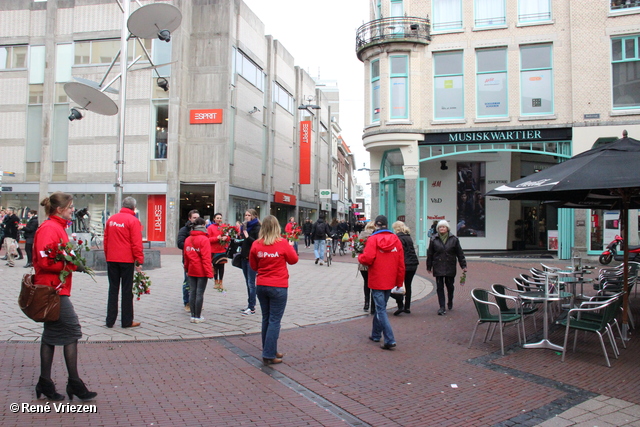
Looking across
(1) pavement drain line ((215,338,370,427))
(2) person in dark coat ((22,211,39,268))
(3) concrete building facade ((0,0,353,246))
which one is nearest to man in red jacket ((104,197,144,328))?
(1) pavement drain line ((215,338,370,427))

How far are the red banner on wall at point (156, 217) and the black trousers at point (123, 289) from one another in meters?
20.9

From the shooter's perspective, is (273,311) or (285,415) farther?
(273,311)

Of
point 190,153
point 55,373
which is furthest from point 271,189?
point 55,373

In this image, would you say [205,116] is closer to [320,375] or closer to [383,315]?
[383,315]

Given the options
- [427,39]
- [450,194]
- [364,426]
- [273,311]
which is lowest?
[364,426]

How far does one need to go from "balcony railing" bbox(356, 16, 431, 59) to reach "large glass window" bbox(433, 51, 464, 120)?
3.40 ft

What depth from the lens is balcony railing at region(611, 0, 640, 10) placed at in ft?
61.1

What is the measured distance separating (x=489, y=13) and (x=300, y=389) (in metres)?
19.4

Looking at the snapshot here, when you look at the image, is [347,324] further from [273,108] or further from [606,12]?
[273,108]

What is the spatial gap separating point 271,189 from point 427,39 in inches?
720

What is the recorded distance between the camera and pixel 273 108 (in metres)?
36.4

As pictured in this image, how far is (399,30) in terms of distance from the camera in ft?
67.8

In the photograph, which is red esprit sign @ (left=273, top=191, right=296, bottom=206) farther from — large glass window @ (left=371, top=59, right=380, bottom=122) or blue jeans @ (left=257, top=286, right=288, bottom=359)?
blue jeans @ (left=257, top=286, right=288, bottom=359)

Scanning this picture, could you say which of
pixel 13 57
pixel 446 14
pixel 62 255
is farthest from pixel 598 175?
pixel 13 57
